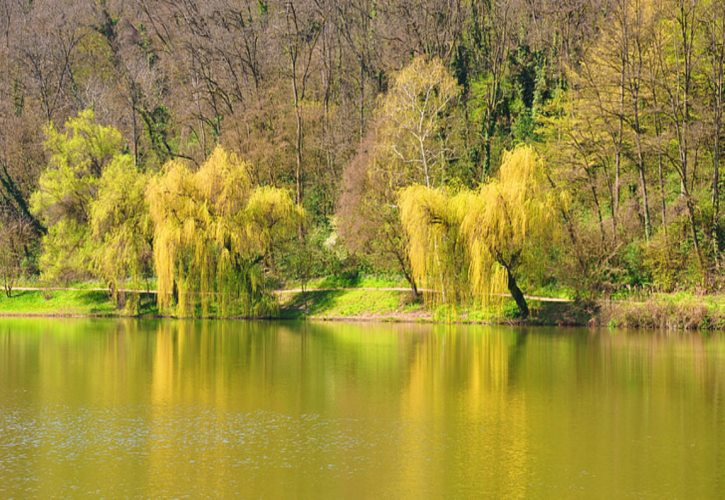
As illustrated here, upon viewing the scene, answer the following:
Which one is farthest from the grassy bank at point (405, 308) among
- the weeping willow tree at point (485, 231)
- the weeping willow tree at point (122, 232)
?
the weeping willow tree at point (122, 232)

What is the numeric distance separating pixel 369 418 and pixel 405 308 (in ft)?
84.2

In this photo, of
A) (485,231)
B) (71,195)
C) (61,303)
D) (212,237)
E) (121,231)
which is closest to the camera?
(485,231)

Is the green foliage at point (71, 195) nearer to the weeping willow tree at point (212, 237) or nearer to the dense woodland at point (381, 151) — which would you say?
the dense woodland at point (381, 151)

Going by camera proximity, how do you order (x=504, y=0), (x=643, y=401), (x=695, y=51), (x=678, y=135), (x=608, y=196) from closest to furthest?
1. (x=643, y=401)
2. (x=678, y=135)
3. (x=695, y=51)
4. (x=608, y=196)
5. (x=504, y=0)

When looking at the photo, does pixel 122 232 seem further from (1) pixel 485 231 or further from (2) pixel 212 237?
(1) pixel 485 231

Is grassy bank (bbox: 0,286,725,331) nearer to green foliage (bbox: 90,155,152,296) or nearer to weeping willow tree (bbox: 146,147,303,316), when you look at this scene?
green foliage (bbox: 90,155,152,296)

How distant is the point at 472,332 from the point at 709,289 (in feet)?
34.7

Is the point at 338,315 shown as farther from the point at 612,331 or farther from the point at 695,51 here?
the point at 695,51

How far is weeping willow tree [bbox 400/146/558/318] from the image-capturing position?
1582 inches

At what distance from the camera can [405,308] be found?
152 ft

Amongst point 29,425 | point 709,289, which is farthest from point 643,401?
point 709,289

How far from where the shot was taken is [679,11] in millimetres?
43781

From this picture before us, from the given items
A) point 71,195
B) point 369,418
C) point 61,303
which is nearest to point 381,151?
point 71,195

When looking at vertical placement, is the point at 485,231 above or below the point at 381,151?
below
